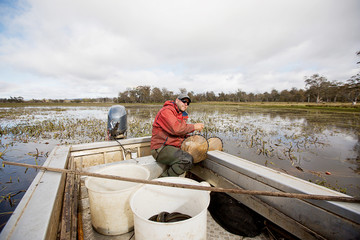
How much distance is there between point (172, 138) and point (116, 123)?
2629 mm

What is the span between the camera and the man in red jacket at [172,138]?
2953 mm

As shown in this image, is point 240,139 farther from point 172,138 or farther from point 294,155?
point 172,138

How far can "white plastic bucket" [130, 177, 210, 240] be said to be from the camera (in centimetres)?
141

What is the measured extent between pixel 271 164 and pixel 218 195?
451 cm

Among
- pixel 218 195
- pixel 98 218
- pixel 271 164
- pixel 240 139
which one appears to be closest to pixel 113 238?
pixel 98 218

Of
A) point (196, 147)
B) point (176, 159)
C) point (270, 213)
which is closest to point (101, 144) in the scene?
point (176, 159)

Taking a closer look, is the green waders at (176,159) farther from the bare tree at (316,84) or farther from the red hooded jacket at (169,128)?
the bare tree at (316,84)

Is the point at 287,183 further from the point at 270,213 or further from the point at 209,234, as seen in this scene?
the point at 209,234

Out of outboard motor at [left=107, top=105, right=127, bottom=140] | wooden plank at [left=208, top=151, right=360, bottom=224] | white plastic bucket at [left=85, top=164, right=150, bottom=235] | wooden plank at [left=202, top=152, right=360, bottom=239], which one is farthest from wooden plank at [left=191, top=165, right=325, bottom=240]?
outboard motor at [left=107, top=105, right=127, bottom=140]

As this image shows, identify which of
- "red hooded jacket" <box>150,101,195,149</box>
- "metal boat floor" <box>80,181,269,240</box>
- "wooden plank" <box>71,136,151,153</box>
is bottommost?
"metal boat floor" <box>80,181,269,240</box>

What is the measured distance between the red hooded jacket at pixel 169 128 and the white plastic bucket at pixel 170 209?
109 centimetres

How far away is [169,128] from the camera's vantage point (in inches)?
121

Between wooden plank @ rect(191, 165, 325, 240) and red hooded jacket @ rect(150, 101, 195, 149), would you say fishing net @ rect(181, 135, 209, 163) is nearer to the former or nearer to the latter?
red hooded jacket @ rect(150, 101, 195, 149)

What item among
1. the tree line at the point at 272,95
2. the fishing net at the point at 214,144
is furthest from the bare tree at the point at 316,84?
the fishing net at the point at 214,144
